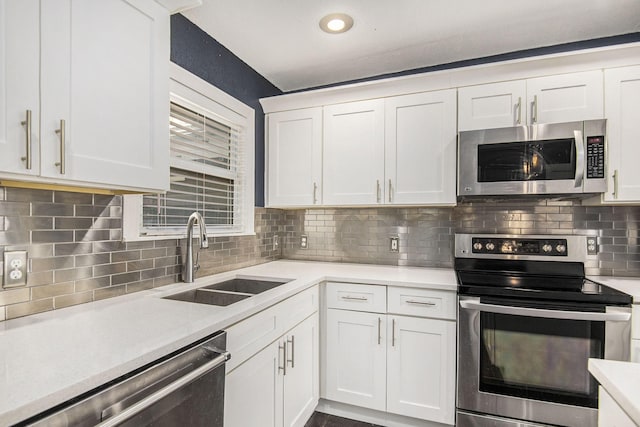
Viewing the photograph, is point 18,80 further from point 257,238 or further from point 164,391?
point 257,238

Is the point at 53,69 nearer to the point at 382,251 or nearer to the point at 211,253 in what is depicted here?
the point at 211,253

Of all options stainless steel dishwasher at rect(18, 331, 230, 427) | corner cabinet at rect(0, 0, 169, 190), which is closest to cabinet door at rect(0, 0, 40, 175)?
corner cabinet at rect(0, 0, 169, 190)

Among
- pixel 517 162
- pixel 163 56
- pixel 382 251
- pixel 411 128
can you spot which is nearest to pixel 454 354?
pixel 382 251

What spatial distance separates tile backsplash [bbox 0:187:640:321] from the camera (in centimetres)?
124

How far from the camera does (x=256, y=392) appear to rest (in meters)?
1.49

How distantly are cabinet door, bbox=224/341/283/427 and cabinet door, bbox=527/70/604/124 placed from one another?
204 centimetres

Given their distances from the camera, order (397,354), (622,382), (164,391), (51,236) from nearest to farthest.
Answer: (622,382) < (164,391) < (51,236) < (397,354)

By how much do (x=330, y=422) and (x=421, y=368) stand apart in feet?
2.28

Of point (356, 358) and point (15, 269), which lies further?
point (356, 358)

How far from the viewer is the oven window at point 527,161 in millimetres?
1928

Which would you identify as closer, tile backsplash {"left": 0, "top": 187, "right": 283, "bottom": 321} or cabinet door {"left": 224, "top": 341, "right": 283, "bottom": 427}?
tile backsplash {"left": 0, "top": 187, "right": 283, "bottom": 321}

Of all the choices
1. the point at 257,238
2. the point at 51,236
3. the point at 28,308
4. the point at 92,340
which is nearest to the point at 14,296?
the point at 28,308

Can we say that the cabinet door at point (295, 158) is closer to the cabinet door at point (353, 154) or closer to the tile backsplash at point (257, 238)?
the cabinet door at point (353, 154)

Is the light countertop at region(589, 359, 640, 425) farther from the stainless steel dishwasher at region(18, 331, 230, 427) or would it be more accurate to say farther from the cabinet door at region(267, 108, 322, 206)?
the cabinet door at region(267, 108, 322, 206)
